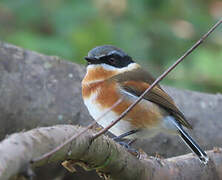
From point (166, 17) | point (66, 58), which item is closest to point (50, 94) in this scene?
point (66, 58)

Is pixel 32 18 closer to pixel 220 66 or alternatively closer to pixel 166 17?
pixel 166 17

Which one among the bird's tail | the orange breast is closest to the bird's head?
the orange breast

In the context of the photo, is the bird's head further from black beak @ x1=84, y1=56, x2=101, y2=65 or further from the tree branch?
the tree branch

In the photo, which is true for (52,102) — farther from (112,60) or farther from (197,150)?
(197,150)

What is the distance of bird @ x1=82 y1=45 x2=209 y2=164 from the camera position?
329 cm

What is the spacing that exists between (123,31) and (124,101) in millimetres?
2193

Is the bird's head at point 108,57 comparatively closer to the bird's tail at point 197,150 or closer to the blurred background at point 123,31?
the bird's tail at point 197,150

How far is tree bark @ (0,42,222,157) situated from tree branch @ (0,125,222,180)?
118cm

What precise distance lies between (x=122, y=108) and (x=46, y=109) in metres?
1.13

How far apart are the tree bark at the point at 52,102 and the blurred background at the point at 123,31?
0.53 meters

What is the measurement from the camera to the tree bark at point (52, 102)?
4145 mm

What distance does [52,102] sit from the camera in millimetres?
4250

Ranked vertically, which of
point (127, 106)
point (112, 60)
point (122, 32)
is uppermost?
point (112, 60)

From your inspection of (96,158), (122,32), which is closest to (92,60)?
(96,158)
